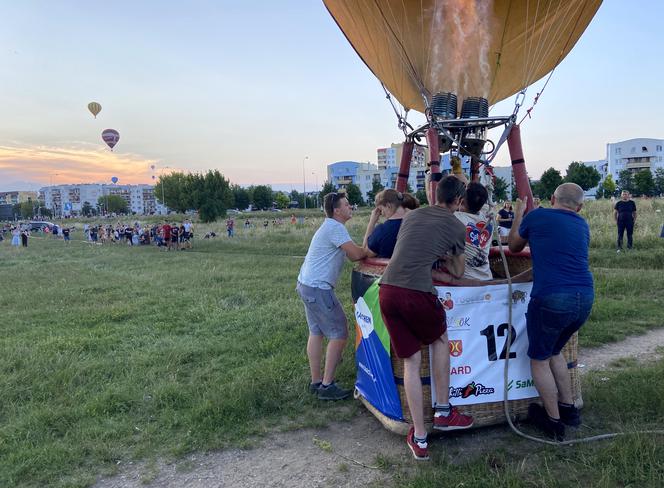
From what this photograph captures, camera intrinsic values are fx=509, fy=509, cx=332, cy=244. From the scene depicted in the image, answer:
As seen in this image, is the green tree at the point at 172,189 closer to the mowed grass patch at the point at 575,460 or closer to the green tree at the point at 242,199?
the green tree at the point at 242,199

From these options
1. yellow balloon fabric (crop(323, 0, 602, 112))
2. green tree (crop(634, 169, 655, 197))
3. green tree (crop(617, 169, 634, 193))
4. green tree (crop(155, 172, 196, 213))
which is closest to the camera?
yellow balloon fabric (crop(323, 0, 602, 112))

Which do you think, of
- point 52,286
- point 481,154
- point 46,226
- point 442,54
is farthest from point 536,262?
point 46,226

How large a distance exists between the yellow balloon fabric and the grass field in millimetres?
2933

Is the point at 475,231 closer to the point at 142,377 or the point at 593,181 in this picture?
the point at 142,377

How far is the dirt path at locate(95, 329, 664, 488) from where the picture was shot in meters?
3.14

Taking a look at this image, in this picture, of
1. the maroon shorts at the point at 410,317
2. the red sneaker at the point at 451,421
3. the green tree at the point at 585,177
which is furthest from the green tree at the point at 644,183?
the maroon shorts at the point at 410,317

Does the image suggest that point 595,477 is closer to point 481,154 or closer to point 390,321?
point 390,321

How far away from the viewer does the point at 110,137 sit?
40.3m

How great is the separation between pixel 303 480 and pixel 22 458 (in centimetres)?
192

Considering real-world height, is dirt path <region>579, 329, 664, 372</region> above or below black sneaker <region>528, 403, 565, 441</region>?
below

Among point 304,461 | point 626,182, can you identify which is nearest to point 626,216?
point 304,461

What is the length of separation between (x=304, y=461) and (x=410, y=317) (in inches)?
47.4

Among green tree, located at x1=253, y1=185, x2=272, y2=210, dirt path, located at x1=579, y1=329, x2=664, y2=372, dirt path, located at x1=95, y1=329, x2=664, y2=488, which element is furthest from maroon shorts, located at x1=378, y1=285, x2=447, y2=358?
green tree, located at x1=253, y1=185, x2=272, y2=210

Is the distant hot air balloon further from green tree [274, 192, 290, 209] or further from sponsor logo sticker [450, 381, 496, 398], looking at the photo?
green tree [274, 192, 290, 209]
